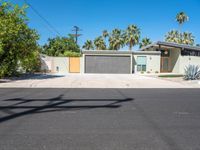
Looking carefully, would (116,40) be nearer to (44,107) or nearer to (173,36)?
→ (173,36)

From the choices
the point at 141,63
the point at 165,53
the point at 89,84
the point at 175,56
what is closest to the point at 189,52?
the point at 175,56

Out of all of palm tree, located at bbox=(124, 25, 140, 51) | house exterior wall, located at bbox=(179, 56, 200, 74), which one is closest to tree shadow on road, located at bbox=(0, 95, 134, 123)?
→ house exterior wall, located at bbox=(179, 56, 200, 74)

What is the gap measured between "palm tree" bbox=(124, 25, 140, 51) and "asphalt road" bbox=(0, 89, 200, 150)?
1597 inches

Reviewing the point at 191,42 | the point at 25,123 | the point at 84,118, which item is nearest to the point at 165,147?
the point at 84,118

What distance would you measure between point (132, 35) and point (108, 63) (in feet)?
58.0

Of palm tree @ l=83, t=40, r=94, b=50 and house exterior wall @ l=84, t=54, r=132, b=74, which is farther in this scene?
palm tree @ l=83, t=40, r=94, b=50

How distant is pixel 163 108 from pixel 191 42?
51.2 m

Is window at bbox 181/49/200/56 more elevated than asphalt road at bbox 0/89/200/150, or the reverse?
window at bbox 181/49/200/56

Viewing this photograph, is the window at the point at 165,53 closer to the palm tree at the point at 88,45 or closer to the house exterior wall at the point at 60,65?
the house exterior wall at the point at 60,65

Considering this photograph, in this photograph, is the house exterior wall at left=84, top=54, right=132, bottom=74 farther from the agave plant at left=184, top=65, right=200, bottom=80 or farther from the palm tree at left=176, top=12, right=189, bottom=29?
the palm tree at left=176, top=12, right=189, bottom=29

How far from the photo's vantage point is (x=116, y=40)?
5203 centimetres

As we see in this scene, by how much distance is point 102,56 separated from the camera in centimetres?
3228

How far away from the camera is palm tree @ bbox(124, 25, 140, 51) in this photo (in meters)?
48.1

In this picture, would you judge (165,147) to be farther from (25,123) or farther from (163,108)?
(163,108)
